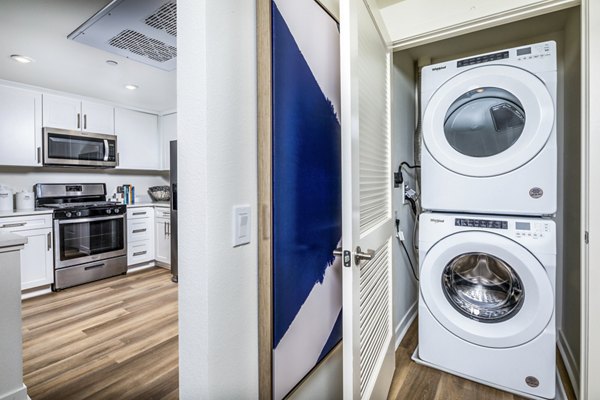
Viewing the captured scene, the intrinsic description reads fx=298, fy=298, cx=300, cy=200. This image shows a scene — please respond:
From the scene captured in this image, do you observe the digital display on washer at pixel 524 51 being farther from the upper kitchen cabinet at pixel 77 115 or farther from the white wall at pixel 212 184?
the upper kitchen cabinet at pixel 77 115

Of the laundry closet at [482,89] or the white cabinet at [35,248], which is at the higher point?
the laundry closet at [482,89]

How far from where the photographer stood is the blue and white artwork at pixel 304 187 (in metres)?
0.91

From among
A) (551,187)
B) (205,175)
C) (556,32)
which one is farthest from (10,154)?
(556,32)

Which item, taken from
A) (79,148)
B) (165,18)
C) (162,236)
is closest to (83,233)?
(162,236)

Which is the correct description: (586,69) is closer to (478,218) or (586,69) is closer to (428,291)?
(478,218)

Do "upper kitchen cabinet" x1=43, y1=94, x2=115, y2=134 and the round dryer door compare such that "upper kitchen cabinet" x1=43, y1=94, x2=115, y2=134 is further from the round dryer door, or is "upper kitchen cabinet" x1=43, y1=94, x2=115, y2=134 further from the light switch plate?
the round dryer door

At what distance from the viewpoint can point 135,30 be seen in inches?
72.7

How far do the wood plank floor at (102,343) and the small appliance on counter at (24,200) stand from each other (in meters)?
1.00

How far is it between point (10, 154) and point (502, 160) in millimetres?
4253

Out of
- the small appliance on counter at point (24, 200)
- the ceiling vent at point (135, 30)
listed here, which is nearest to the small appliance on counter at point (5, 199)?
the small appliance on counter at point (24, 200)

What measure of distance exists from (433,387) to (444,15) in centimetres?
202

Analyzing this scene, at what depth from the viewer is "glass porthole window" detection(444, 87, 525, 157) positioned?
162 centimetres

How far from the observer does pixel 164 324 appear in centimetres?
241

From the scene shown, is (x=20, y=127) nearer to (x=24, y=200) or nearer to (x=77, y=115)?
(x=77, y=115)
